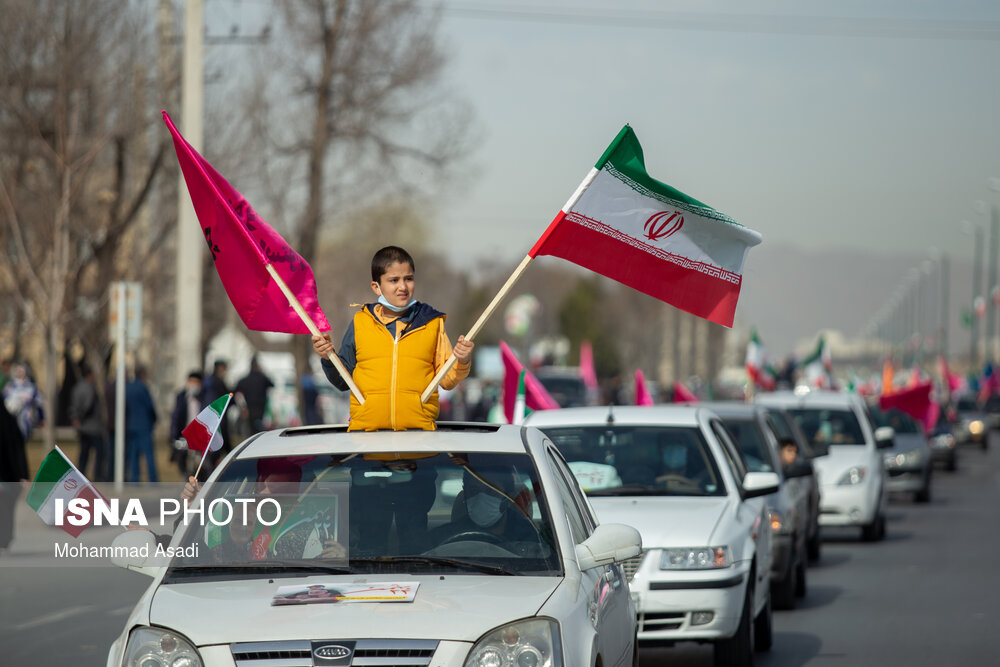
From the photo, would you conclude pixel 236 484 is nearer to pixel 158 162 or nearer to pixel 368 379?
pixel 368 379

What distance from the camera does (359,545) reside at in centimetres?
539

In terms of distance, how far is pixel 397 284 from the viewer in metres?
6.16

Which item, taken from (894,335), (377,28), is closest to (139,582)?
(377,28)

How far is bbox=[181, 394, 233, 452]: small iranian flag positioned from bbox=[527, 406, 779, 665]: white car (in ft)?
7.77

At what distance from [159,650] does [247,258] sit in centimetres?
331

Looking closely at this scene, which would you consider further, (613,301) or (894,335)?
(894,335)

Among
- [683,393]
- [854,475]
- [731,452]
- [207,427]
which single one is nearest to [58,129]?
→ [683,393]

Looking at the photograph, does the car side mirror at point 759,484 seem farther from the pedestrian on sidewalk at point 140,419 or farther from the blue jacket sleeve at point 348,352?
the pedestrian on sidewalk at point 140,419

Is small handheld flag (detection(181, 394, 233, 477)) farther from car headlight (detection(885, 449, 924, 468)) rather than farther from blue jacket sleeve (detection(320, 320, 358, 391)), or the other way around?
car headlight (detection(885, 449, 924, 468))

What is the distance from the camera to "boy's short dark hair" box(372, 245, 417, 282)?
623 cm

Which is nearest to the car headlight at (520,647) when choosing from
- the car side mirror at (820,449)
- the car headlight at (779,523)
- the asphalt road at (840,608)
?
the asphalt road at (840,608)

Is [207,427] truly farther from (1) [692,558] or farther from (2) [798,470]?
(2) [798,470]

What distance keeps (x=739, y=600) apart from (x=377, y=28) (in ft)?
91.6

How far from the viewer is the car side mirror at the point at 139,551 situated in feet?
17.5
